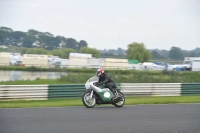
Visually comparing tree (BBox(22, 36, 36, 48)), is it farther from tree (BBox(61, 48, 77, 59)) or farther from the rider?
the rider

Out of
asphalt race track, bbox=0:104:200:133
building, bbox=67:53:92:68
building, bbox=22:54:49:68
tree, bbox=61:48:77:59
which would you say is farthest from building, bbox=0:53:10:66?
asphalt race track, bbox=0:104:200:133

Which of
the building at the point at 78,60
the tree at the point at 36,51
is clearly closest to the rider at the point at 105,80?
the tree at the point at 36,51

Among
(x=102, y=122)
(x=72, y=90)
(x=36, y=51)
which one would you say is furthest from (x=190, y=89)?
(x=36, y=51)

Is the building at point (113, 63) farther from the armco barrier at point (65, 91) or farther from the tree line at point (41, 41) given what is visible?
the armco barrier at point (65, 91)

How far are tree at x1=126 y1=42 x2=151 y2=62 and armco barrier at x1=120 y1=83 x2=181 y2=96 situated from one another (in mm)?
27987

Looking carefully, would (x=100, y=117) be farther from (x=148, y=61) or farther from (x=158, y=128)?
(x=148, y=61)

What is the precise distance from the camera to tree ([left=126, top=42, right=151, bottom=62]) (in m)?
47.5

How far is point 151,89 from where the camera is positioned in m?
A: 19.1

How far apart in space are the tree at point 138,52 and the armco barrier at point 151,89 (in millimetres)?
27987

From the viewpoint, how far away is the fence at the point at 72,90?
1598 cm

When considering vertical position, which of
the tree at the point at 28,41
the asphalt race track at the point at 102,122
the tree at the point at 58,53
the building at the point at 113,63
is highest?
the tree at the point at 28,41

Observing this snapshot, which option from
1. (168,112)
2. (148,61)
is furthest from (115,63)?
(168,112)

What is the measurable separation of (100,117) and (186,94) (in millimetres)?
10060

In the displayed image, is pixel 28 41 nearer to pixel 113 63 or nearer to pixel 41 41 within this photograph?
pixel 41 41
